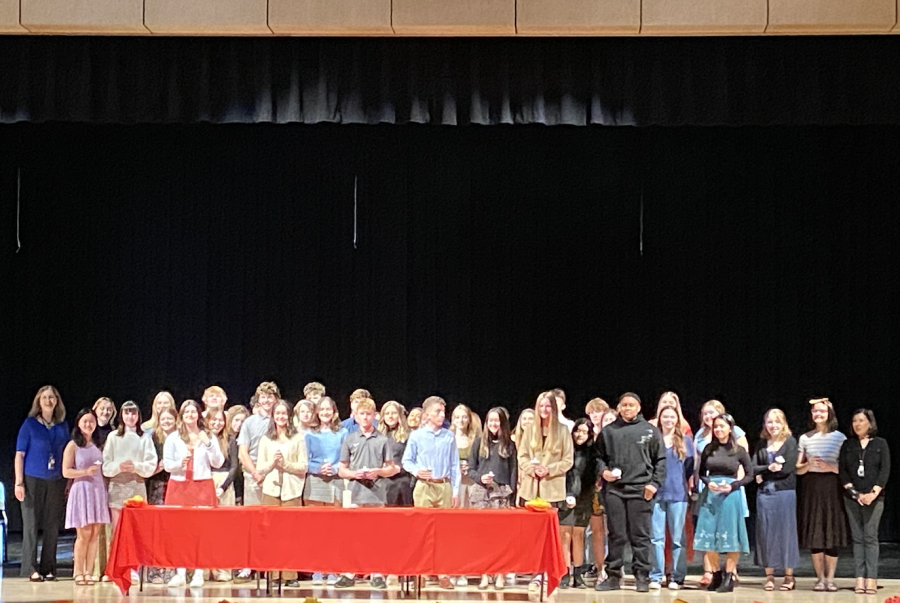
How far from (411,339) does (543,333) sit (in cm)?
145

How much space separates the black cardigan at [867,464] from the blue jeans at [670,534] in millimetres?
1289

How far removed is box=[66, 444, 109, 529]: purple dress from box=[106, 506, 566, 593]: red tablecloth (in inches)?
41.9

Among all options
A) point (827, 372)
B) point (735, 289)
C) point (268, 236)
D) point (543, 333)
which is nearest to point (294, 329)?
point (268, 236)

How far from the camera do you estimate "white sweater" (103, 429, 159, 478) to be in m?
10.1

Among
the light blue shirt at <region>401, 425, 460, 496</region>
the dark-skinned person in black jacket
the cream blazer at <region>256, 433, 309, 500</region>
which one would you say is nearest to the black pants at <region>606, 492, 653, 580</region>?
the dark-skinned person in black jacket

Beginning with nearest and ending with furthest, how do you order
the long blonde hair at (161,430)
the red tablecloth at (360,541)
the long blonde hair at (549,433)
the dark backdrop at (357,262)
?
the red tablecloth at (360,541), the long blonde hair at (549,433), the long blonde hair at (161,430), the dark backdrop at (357,262)

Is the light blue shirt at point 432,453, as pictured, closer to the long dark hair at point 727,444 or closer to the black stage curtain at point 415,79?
the long dark hair at point 727,444

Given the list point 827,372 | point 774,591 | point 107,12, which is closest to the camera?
point 774,591

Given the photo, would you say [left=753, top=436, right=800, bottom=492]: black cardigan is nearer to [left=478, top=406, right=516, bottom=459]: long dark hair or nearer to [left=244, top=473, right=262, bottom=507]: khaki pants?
[left=478, top=406, right=516, bottom=459]: long dark hair

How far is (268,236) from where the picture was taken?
14047mm

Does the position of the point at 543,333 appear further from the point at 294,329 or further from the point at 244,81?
the point at 244,81

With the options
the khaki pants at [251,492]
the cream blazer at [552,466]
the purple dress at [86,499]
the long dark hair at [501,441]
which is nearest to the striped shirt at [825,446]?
the cream blazer at [552,466]

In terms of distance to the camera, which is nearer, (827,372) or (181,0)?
(181,0)

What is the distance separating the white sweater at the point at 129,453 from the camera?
10094mm
